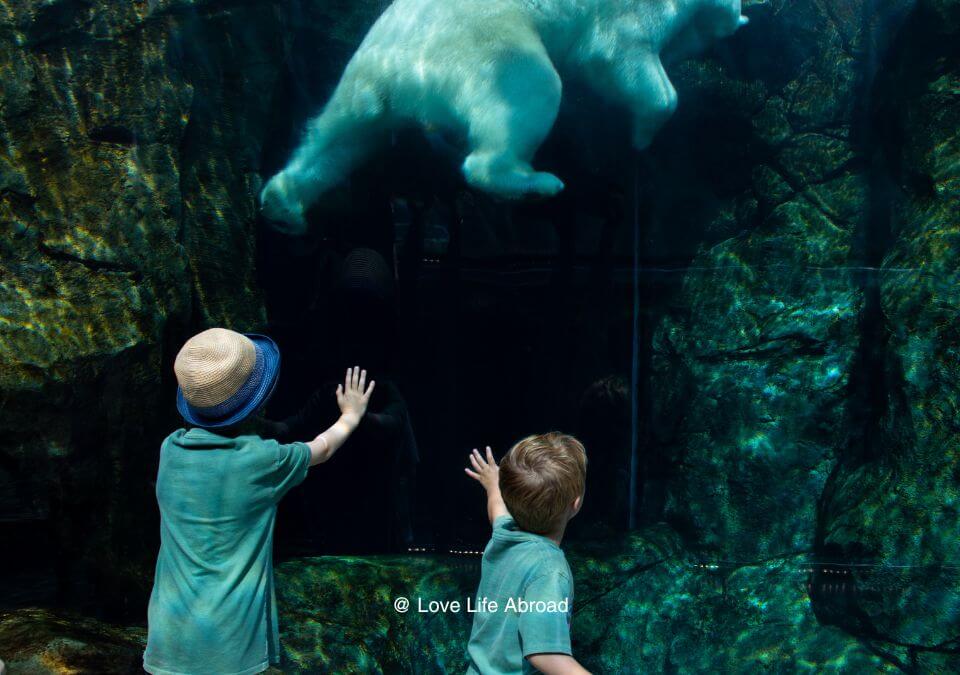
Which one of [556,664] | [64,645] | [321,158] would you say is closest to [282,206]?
[321,158]

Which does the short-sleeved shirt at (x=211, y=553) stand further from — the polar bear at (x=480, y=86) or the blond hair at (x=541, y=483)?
the polar bear at (x=480, y=86)

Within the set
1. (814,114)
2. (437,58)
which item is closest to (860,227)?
(814,114)

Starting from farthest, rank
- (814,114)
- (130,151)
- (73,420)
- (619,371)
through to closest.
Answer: (814,114)
(619,371)
(130,151)
(73,420)

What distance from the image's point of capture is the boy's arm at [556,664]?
4.95ft

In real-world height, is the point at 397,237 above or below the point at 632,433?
above

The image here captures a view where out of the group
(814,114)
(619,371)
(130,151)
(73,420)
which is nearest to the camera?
(73,420)

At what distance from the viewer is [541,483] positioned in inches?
65.7

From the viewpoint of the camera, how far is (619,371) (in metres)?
3.30

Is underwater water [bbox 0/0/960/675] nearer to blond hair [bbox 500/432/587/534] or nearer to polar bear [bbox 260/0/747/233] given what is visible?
polar bear [bbox 260/0/747/233]

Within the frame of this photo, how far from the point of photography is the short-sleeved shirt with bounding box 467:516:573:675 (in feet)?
5.06

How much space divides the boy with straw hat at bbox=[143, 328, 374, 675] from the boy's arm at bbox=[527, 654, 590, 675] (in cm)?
82

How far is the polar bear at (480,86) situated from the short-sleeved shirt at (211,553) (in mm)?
1486

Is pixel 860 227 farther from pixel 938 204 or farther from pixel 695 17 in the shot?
pixel 695 17

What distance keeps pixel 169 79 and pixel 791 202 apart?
3150 millimetres
